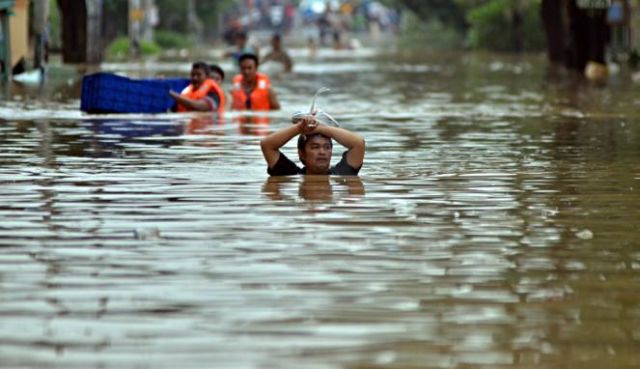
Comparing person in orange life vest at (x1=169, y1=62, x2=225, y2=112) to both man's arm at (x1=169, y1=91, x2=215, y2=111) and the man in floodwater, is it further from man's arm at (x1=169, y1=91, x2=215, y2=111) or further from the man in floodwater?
the man in floodwater

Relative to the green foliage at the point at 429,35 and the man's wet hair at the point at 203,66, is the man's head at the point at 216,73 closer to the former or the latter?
the man's wet hair at the point at 203,66

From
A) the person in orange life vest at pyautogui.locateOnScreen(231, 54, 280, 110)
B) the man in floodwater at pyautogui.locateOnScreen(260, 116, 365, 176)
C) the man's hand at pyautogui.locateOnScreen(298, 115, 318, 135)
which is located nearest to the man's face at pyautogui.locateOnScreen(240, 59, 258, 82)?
the person in orange life vest at pyautogui.locateOnScreen(231, 54, 280, 110)

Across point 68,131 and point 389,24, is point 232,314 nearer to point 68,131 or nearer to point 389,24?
point 68,131

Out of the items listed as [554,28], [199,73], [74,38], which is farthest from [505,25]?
[199,73]

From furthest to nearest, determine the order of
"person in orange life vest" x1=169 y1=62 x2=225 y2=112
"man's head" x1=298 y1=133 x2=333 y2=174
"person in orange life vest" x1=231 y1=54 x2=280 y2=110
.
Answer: "person in orange life vest" x1=231 y1=54 x2=280 y2=110 → "person in orange life vest" x1=169 y1=62 x2=225 y2=112 → "man's head" x1=298 y1=133 x2=333 y2=174

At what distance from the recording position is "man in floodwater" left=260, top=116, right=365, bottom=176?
14086mm

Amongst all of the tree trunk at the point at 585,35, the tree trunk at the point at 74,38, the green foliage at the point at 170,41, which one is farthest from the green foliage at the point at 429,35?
the tree trunk at the point at 74,38

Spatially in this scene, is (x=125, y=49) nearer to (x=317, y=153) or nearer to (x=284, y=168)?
(x=284, y=168)

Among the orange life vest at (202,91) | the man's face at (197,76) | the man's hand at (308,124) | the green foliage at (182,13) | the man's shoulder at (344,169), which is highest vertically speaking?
the green foliage at (182,13)

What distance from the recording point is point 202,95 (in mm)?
24375

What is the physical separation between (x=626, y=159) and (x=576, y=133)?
401 cm

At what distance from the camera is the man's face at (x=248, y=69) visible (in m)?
23.6

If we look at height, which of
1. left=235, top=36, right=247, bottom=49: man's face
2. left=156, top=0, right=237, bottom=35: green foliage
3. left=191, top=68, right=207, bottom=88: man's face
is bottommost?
left=191, top=68, right=207, bottom=88: man's face

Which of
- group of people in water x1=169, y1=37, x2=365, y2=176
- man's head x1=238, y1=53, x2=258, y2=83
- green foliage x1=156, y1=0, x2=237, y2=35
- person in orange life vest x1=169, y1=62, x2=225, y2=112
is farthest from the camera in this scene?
green foliage x1=156, y1=0, x2=237, y2=35
